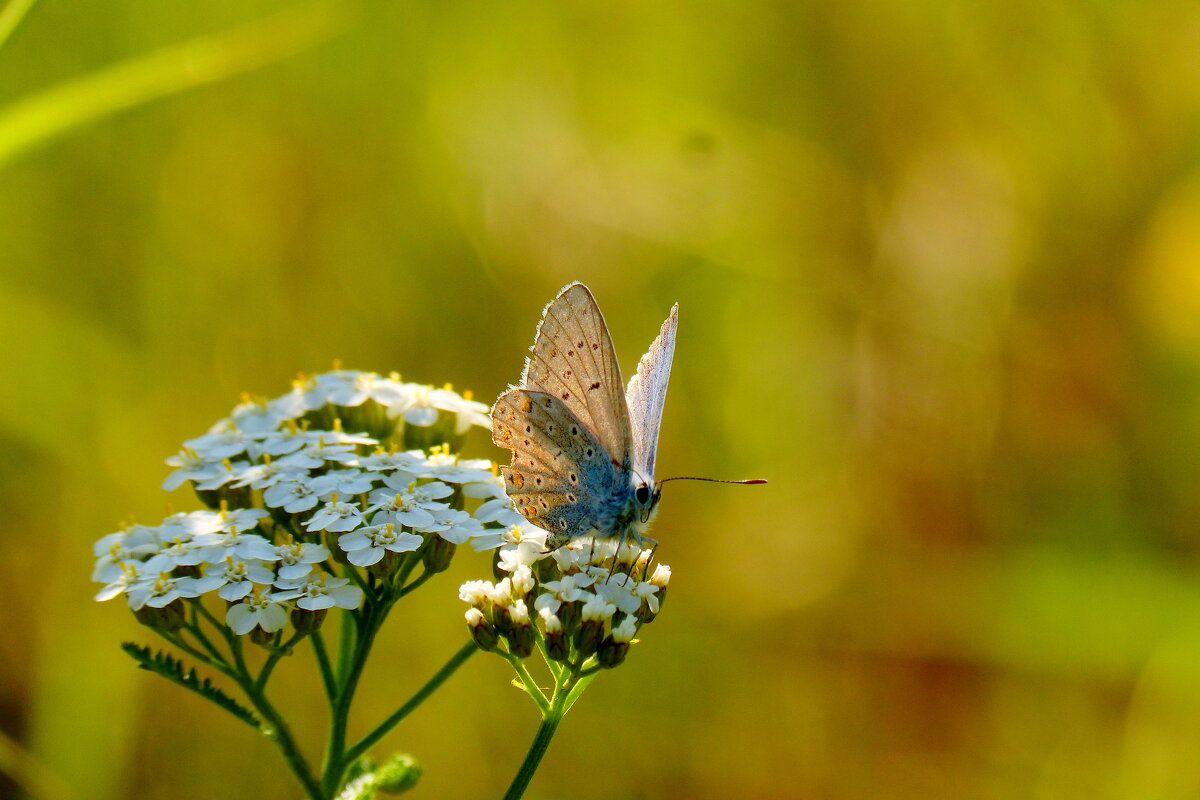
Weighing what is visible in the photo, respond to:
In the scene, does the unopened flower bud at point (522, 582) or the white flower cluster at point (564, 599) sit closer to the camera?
the white flower cluster at point (564, 599)

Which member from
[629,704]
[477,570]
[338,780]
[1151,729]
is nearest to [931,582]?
[1151,729]

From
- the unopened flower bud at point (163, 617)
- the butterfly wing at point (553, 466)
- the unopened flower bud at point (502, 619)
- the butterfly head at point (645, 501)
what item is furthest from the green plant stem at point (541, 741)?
the unopened flower bud at point (163, 617)

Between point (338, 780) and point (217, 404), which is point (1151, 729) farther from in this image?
point (217, 404)

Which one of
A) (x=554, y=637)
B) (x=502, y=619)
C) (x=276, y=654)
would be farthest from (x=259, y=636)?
(x=554, y=637)

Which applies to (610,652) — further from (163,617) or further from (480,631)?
(163,617)

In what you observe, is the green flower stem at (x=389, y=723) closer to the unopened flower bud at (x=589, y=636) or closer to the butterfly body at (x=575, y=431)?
the unopened flower bud at (x=589, y=636)
